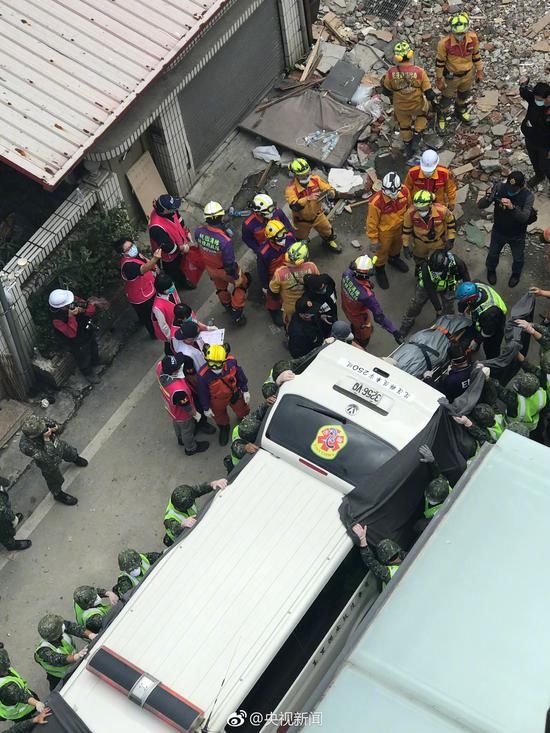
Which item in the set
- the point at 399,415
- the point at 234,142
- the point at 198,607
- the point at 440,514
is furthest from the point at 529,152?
the point at 198,607

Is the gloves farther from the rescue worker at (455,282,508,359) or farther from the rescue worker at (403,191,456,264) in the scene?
the rescue worker at (403,191,456,264)

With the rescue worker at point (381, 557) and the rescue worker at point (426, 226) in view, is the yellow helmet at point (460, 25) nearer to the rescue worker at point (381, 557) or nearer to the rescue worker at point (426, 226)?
the rescue worker at point (426, 226)

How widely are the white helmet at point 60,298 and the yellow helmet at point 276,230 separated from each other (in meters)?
2.21

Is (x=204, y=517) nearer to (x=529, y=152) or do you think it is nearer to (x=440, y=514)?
(x=440, y=514)

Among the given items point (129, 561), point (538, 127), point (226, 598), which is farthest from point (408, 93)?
point (226, 598)

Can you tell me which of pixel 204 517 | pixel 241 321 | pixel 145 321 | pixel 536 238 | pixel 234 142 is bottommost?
pixel 204 517

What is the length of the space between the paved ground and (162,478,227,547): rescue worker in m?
1.47

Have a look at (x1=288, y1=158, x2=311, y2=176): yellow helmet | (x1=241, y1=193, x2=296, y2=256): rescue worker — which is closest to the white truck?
(x1=241, y1=193, x2=296, y2=256): rescue worker

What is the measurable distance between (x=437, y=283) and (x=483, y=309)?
2.88 feet

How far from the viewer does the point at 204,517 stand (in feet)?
24.9

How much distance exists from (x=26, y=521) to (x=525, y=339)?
5.50 metres

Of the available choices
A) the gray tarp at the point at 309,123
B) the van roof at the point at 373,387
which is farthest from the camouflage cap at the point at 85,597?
the gray tarp at the point at 309,123

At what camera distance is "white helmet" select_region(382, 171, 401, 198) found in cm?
988

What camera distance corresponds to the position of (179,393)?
9.04m
